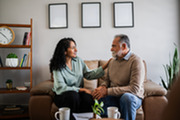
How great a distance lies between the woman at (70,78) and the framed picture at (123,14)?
4.01 ft

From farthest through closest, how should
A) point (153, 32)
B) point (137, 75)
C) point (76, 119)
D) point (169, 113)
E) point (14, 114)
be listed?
1. point (153, 32)
2. point (14, 114)
3. point (137, 75)
4. point (76, 119)
5. point (169, 113)

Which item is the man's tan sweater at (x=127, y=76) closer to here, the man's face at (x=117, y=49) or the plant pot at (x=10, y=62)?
the man's face at (x=117, y=49)

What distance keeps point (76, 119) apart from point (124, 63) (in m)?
0.90

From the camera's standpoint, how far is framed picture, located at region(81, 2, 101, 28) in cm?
306

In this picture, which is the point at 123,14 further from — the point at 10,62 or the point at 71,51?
the point at 10,62

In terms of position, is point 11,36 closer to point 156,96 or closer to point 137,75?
point 137,75

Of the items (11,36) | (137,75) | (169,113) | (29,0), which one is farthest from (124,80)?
(29,0)

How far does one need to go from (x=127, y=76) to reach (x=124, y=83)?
9cm

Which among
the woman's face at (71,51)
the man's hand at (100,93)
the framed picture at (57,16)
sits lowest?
the man's hand at (100,93)

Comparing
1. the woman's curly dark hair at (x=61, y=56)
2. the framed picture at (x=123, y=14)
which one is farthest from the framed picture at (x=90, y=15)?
the woman's curly dark hair at (x=61, y=56)

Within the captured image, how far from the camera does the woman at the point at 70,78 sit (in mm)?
1895

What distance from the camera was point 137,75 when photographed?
5.94ft

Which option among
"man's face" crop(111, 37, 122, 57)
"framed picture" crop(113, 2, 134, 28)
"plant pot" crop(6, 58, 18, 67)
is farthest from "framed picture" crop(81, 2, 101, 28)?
"plant pot" crop(6, 58, 18, 67)

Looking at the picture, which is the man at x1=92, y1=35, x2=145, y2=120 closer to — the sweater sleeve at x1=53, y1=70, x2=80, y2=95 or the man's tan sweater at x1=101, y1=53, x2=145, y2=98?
the man's tan sweater at x1=101, y1=53, x2=145, y2=98
